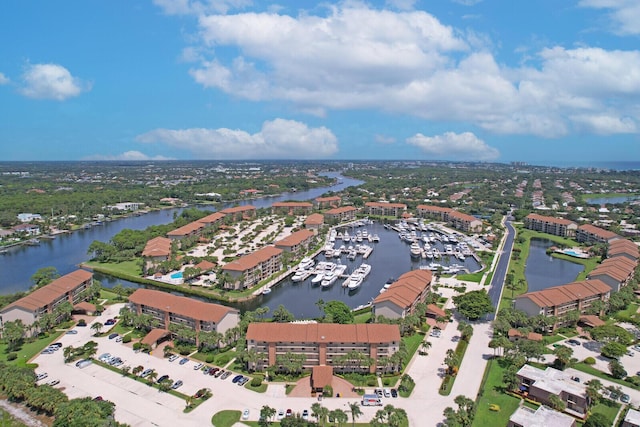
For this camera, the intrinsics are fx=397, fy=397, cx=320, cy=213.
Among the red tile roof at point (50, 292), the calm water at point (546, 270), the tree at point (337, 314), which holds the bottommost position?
the calm water at point (546, 270)

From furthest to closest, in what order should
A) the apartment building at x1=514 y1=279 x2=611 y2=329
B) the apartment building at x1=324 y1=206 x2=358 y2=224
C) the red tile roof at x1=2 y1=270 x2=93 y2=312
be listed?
the apartment building at x1=324 y1=206 x2=358 y2=224 → the apartment building at x1=514 y1=279 x2=611 y2=329 → the red tile roof at x1=2 y1=270 x2=93 y2=312

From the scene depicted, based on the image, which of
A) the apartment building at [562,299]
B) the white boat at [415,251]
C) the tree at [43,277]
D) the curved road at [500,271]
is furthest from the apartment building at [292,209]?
the apartment building at [562,299]

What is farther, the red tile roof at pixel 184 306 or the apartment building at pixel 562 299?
the apartment building at pixel 562 299

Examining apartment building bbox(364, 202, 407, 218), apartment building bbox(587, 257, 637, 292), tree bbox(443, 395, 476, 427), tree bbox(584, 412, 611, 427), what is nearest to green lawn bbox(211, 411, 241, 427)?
tree bbox(443, 395, 476, 427)

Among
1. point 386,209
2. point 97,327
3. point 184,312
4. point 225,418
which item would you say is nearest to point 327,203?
point 386,209

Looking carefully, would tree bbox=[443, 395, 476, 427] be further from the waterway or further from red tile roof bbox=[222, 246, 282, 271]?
the waterway

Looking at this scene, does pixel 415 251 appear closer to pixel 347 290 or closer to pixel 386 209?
pixel 347 290

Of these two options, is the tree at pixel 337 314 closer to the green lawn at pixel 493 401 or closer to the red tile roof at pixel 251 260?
the green lawn at pixel 493 401
